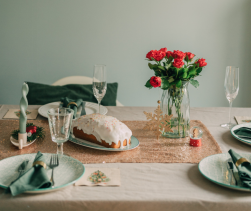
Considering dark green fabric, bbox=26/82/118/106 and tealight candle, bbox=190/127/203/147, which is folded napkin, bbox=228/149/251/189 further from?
dark green fabric, bbox=26/82/118/106

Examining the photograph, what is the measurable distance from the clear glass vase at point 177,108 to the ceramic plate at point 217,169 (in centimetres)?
25

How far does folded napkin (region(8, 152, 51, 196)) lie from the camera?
0.74 metres

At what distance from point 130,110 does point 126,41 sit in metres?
1.30

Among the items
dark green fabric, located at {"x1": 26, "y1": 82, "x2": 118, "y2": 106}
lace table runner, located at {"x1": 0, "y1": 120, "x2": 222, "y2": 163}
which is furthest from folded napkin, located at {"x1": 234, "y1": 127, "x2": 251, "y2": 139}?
dark green fabric, located at {"x1": 26, "y1": 82, "x2": 118, "y2": 106}

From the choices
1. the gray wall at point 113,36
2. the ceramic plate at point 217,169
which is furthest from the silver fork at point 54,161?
the gray wall at point 113,36

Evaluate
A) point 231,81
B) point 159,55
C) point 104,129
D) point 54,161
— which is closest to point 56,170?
point 54,161

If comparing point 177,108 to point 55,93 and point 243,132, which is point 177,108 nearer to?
point 243,132

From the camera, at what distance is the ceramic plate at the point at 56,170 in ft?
2.61

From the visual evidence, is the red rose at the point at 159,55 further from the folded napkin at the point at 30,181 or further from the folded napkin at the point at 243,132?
the folded napkin at the point at 30,181

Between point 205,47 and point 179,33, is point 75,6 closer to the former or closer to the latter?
point 179,33

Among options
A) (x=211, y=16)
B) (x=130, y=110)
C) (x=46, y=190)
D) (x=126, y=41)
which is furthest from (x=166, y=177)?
(x=211, y=16)

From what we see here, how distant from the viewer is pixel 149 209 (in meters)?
0.76

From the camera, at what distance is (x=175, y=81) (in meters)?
1.15

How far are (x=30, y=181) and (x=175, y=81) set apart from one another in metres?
0.66
